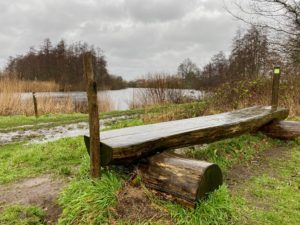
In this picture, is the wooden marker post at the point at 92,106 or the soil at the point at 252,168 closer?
the wooden marker post at the point at 92,106

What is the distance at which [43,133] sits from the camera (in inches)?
284

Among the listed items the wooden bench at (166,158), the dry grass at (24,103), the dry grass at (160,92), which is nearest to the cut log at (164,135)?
the wooden bench at (166,158)

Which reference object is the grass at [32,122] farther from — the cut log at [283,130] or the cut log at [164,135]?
the cut log at [283,130]

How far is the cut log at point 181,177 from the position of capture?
98.9 inches

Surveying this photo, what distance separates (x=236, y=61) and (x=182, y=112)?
→ 475 inches

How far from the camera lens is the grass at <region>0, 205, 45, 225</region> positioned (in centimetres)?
265

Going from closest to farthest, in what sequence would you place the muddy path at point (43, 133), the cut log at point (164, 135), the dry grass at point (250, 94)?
the cut log at point (164, 135)
the muddy path at point (43, 133)
the dry grass at point (250, 94)

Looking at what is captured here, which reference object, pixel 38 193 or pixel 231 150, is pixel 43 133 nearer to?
pixel 38 193

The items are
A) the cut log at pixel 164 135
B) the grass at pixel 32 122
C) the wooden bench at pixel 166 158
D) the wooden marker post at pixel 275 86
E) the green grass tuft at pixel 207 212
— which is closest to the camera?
the green grass tuft at pixel 207 212

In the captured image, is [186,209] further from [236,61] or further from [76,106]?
[236,61]

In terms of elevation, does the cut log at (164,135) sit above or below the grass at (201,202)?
above

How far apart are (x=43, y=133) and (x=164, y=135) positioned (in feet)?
16.2

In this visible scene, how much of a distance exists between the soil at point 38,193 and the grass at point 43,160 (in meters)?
0.23

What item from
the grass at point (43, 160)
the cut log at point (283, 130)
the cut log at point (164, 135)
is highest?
the cut log at point (164, 135)
